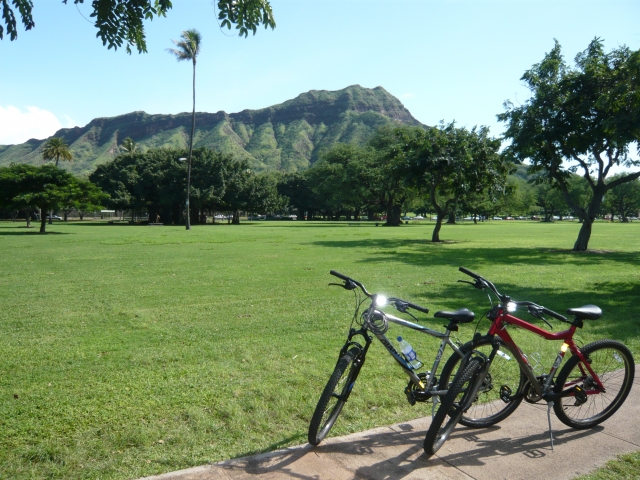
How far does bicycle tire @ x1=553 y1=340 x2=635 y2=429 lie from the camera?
404 centimetres

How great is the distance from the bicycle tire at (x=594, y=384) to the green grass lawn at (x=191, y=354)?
1.24 metres

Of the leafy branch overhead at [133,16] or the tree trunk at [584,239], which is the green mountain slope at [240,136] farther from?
the leafy branch overhead at [133,16]

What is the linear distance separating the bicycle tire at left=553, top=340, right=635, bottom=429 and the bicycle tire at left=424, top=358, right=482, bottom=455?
0.88 m

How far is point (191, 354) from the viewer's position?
6.16 meters

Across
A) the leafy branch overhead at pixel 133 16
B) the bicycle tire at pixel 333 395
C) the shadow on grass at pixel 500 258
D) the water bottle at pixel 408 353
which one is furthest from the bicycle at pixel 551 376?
the shadow on grass at pixel 500 258

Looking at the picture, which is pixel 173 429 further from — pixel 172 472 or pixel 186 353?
pixel 186 353

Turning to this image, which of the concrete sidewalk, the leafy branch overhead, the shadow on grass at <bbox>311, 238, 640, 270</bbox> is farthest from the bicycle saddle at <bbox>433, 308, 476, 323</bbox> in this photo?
the shadow on grass at <bbox>311, 238, 640, 270</bbox>

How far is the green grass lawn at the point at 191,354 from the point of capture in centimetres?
387

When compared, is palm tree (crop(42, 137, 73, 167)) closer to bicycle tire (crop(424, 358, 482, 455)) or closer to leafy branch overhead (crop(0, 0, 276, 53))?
leafy branch overhead (crop(0, 0, 276, 53))

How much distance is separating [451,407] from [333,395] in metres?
0.87

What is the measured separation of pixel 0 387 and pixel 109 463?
2233mm

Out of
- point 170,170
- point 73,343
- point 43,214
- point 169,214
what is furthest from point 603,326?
point 169,214

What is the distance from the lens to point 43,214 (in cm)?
3619

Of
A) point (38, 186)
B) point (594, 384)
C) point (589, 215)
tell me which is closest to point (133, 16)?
point (594, 384)
